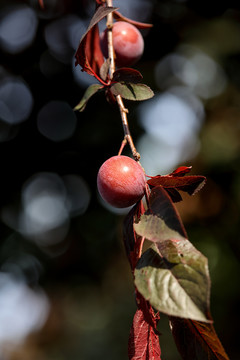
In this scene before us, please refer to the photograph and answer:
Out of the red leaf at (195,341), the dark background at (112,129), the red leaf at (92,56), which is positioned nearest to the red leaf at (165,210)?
the red leaf at (195,341)

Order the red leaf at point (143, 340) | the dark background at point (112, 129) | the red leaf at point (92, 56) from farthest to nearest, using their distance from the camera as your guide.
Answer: the dark background at point (112, 129), the red leaf at point (92, 56), the red leaf at point (143, 340)

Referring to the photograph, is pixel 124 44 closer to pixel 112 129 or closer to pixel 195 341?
pixel 195 341

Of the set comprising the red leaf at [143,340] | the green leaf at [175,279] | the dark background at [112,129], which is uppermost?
the green leaf at [175,279]

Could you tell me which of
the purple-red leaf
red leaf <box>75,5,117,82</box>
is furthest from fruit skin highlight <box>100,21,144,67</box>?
the purple-red leaf

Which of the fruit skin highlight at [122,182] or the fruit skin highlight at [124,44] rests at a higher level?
the fruit skin highlight at [124,44]

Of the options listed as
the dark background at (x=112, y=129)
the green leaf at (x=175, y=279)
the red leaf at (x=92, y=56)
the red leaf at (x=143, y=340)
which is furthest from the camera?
the dark background at (x=112, y=129)

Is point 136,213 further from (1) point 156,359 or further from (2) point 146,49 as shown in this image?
(2) point 146,49

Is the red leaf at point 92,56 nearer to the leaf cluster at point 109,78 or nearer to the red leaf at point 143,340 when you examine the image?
the leaf cluster at point 109,78
